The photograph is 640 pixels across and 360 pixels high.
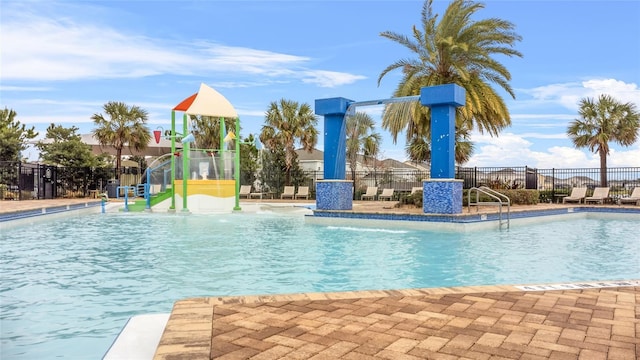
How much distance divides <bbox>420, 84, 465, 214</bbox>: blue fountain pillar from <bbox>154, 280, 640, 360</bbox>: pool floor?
8505 millimetres

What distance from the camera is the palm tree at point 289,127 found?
26.1 meters

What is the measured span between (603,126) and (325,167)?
18.7 meters

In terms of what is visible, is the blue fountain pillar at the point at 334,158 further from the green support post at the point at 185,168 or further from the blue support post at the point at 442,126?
the green support post at the point at 185,168

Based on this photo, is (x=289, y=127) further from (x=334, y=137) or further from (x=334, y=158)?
(x=334, y=158)

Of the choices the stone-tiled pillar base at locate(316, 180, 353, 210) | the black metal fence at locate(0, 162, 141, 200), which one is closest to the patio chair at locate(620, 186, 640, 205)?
the stone-tiled pillar base at locate(316, 180, 353, 210)

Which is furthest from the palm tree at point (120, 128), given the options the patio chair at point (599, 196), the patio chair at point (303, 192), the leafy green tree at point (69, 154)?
the patio chair at point (599, 196)

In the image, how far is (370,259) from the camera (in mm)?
7133

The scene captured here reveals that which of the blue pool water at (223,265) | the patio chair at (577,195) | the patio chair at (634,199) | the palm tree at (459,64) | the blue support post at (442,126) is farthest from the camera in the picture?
the patio chair at (577,195)

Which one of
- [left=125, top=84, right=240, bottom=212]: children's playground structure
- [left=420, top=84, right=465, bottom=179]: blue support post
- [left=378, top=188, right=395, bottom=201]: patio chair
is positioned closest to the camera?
[left=420, top=84, right=465, bottom=179]: blue support post

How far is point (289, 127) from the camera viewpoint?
26312mm

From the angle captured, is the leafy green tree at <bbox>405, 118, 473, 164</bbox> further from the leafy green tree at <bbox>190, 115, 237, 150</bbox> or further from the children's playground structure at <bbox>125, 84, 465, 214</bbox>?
the leafy green tree at <bbox>190, 115, 237, 150</bbox>

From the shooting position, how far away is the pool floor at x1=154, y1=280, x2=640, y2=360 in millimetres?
2553

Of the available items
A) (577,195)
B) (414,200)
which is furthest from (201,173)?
(577,195)

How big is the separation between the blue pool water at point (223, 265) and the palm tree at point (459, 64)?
6878mm
